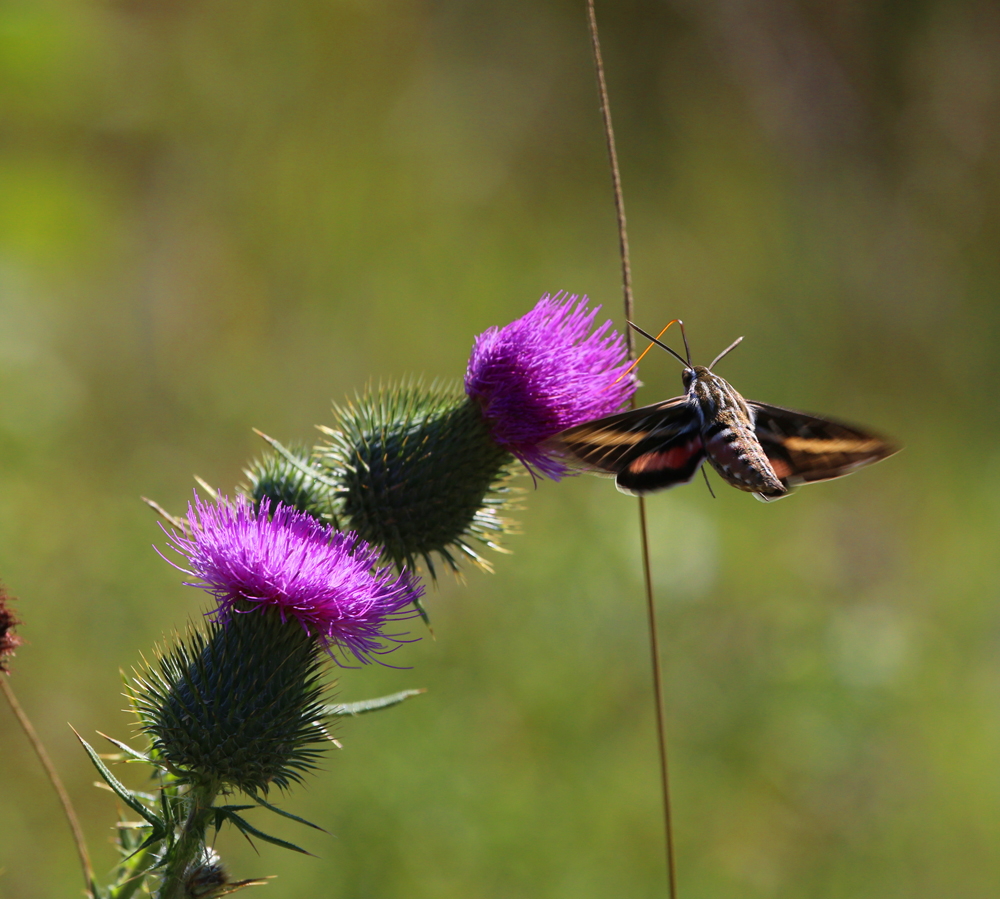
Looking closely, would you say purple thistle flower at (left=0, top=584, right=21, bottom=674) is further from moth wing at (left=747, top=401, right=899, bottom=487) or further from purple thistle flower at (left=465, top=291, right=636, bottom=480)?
moth wing at (left=747, top=401, right=899, bottom=487)

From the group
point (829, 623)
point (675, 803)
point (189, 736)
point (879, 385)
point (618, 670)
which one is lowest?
point (189, 736)

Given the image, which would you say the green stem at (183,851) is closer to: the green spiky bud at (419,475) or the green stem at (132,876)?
the green stem at (132,876)

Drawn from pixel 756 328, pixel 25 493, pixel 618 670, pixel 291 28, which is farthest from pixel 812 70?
pixel 25 493

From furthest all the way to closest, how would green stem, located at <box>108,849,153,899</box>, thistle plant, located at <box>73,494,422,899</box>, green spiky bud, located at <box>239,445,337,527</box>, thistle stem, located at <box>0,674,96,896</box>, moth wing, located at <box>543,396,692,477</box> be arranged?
green spiky bud, located at <box>239,445,337,527</box> → moth wing, located at <box>543,396,692,477</box> → thistle plant, located at <box>73,494,422,899</box> → green stem, located at <box>108,849,153,899</box> → thistle stem, located at <box>0,674,96,896</box>

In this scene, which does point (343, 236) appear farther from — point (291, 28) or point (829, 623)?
point (829, 623)

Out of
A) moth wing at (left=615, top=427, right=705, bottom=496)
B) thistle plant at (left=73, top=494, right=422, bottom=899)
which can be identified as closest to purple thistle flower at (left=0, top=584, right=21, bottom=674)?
thistle plant at (left=73, top=494, right=422, bottom=899)

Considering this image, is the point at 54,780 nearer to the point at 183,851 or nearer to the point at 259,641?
the point at 183,851
